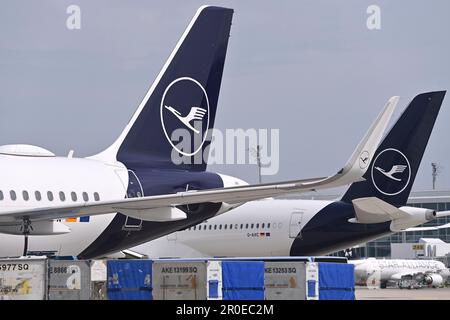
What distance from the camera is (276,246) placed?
4253cm

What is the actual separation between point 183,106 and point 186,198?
6.61 metres

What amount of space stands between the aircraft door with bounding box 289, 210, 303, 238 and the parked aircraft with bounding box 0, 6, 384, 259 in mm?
13002

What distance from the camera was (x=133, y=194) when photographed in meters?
26.0


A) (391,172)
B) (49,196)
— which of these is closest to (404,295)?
(391,172)

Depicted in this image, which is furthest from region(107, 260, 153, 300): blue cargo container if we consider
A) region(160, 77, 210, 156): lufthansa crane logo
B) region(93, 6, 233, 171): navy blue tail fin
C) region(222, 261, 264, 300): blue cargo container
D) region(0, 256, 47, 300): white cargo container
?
region(160, 77, 210, 156): lufthansa crane logo

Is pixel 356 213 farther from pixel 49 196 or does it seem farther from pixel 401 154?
pixel 49 196

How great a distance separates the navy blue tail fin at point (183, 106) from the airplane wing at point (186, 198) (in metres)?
4.08

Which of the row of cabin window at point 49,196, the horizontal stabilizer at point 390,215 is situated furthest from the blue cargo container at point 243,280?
the horizontal stabilizer at point 390,215

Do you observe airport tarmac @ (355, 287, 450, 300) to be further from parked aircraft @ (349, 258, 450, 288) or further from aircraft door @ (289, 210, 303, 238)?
parked aircraft @ (349, 258, 450, 288)

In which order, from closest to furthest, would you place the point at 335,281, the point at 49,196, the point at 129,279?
the point at 129,279 → the point at 335,281 → the point at 49,196

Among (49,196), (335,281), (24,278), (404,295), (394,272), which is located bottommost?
(404,295)

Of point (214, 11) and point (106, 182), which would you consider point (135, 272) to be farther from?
point (214, 11)
